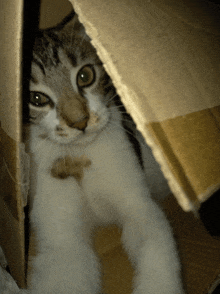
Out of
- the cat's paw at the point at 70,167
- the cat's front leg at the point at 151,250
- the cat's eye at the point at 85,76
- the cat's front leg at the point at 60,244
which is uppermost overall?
the cat's eye at the point at 85,76

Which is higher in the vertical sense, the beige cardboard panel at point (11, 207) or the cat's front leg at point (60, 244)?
the beige cardboard panel at point (11, 207)

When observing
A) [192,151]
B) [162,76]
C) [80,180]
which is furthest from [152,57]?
[80,180]

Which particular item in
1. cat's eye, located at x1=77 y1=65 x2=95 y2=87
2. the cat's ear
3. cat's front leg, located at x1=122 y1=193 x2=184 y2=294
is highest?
the cat's ear

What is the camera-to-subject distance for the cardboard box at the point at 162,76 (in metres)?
0.36

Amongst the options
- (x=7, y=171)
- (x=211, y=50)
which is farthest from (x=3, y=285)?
(x=211, y=50)

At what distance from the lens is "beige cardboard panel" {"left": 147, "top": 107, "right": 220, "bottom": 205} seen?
363 millimetres

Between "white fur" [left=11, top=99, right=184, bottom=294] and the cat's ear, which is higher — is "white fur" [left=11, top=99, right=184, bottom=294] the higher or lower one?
the lower one

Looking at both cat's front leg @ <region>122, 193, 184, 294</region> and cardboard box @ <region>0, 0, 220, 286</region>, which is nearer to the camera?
cardboard box @ <region>0, 0, 220, 286</region>

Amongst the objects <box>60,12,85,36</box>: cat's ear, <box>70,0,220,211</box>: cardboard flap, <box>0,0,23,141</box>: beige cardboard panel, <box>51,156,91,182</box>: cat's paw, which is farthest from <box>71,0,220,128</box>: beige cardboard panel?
<box>51,156,91,182</box>: cat's paw

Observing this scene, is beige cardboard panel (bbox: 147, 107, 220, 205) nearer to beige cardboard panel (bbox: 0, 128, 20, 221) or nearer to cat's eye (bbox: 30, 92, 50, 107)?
beige cardboard panel (bbox: 0, 128, 20, 221)

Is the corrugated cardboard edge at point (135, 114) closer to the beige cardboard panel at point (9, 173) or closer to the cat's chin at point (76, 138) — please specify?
the beige cardboard panel at point (9, 173)

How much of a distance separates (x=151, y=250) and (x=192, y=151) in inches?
20.8

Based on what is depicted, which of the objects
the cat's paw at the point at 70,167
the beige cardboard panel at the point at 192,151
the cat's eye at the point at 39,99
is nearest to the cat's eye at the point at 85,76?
the cat's eye at the point at 39,99

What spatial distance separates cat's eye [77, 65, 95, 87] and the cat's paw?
0.27 metres
